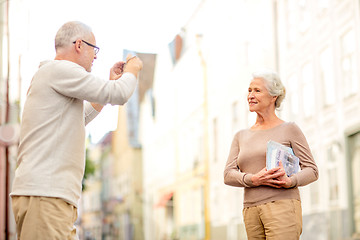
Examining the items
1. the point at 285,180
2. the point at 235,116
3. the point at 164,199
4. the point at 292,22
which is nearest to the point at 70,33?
the point at 285,180

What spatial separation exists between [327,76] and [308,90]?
2.63 feet

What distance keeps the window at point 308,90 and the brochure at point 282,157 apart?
7.80 meters

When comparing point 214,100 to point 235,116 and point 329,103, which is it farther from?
point 329,103

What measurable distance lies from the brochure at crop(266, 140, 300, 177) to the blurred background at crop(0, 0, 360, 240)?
A: 893mm

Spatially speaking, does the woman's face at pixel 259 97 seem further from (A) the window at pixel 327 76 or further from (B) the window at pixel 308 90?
(B) the window at pixel 308 90

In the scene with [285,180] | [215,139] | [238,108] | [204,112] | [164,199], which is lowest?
[285,180]

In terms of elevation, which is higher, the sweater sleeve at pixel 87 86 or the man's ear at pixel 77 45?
the man's ear at pixel 77 45

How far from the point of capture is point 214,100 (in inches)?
718

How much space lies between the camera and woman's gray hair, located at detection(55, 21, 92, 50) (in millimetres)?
3111

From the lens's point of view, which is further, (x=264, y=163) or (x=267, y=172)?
(x=264, y=163)

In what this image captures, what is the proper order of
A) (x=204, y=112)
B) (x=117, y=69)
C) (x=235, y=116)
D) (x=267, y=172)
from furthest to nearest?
(x=204, y=112) → (x=235, y=116) → (x=267, y=172) → (x=117, y=69)

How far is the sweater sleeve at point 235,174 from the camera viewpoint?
357 centimetres

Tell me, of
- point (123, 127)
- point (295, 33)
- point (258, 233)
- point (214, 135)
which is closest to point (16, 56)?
point (214, 135)

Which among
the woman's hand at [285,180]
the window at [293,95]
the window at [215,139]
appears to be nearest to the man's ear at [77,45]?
the woman's hand at [285,180]
